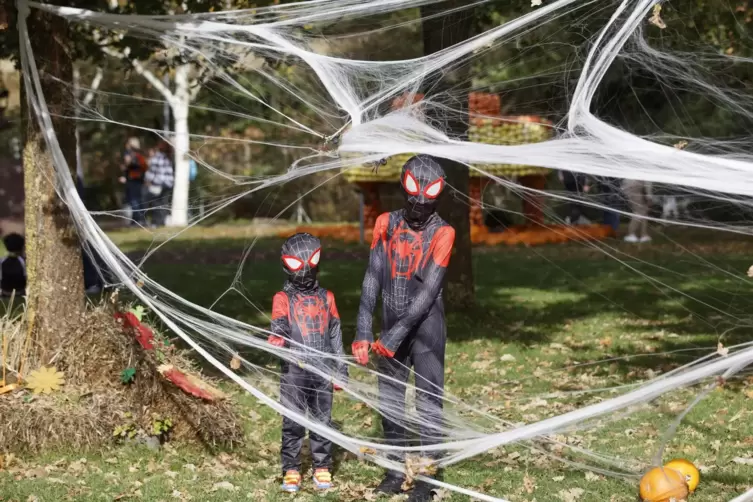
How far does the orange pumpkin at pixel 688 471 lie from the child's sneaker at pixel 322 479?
82.5 inches

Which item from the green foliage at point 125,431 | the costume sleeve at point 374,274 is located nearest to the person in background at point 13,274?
the green foliage at point 125,431

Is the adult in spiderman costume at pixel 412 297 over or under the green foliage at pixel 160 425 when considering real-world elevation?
over

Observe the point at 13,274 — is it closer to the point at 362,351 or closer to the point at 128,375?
the point at 128,375

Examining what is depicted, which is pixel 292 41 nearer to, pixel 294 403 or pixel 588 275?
pixel 294 403

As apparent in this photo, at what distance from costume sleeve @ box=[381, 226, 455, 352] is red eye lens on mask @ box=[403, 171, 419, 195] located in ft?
0.95

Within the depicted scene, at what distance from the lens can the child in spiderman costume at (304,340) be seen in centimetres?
653

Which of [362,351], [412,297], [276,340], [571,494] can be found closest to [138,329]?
[276,340]

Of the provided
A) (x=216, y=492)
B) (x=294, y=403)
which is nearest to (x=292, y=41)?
(x=294, y=403)

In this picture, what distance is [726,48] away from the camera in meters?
14.0

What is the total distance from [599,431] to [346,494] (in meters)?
2.19

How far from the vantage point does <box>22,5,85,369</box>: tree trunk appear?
811cm

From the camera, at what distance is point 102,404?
296 inches

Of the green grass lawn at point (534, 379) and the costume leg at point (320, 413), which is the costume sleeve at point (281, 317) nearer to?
the costume leg at point (320, 413)

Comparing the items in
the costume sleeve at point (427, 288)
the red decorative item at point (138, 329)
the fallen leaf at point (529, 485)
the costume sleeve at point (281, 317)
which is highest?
the costume sleeve at point (427, 288)
